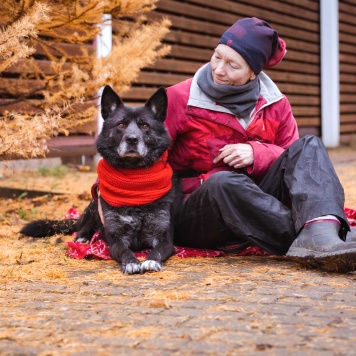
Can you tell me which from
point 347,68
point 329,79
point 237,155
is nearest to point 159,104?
point 237,155

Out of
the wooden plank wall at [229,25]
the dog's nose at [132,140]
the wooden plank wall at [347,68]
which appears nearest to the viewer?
the dog's nose at [132,140]

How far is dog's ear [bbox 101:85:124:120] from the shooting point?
4121 mm

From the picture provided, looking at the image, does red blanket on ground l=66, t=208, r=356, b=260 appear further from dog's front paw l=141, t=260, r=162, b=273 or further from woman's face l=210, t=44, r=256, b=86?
woman's face l=210, t=44, r=256, b=86

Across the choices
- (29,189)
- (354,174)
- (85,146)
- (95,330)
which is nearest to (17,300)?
(95,330)

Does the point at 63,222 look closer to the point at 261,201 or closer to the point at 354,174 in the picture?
the point at 261,201

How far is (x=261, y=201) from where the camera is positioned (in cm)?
386

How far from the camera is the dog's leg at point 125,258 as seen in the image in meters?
3.68

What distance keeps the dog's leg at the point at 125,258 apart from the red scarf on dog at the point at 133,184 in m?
0.27

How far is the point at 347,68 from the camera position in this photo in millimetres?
16328

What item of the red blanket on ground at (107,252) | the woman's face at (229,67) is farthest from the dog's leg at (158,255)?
the woman's face at (229,67)

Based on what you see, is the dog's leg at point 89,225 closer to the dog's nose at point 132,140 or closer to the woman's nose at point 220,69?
the dog's nose at point 132,140

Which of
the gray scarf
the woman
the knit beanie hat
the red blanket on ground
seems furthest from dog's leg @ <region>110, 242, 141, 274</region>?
the knit beanie hat

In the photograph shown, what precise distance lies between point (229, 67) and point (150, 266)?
1278 mm

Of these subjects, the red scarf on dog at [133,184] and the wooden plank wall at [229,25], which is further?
the wooden plank wall at [229,25]
